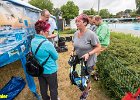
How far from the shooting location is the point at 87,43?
430cm

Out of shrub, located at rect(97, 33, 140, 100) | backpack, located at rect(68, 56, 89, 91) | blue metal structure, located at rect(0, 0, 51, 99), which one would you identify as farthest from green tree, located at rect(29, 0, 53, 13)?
backpack, located at rect(68, 56, 89, 91)

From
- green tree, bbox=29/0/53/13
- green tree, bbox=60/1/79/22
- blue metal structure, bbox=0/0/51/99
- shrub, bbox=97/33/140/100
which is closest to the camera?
shrub, bbox=97/33/140/100

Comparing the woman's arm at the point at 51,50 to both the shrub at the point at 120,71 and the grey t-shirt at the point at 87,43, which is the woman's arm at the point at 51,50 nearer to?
the grey t-shirt at the point at 87,43

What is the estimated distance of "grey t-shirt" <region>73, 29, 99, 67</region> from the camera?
4230mm

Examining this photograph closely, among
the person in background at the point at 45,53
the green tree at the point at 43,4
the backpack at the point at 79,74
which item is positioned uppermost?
the green tree at the point at 43,4

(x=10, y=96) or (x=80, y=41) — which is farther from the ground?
(x=80, y=41)

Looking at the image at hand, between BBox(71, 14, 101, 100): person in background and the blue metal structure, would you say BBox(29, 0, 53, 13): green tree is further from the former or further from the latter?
BBox(71, 14, 101, 100): person in background

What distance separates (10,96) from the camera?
526 cm

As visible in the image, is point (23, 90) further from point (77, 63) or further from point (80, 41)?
point (80, 41)

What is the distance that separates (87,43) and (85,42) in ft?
0.14

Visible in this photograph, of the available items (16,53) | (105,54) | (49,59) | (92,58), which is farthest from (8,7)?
(105,54)

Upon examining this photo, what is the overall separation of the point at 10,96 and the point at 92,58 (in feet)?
7.16

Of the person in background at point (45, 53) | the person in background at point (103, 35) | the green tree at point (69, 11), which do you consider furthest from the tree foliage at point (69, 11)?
the person in background at point (45, 53)

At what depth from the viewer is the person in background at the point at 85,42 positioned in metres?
4.21
